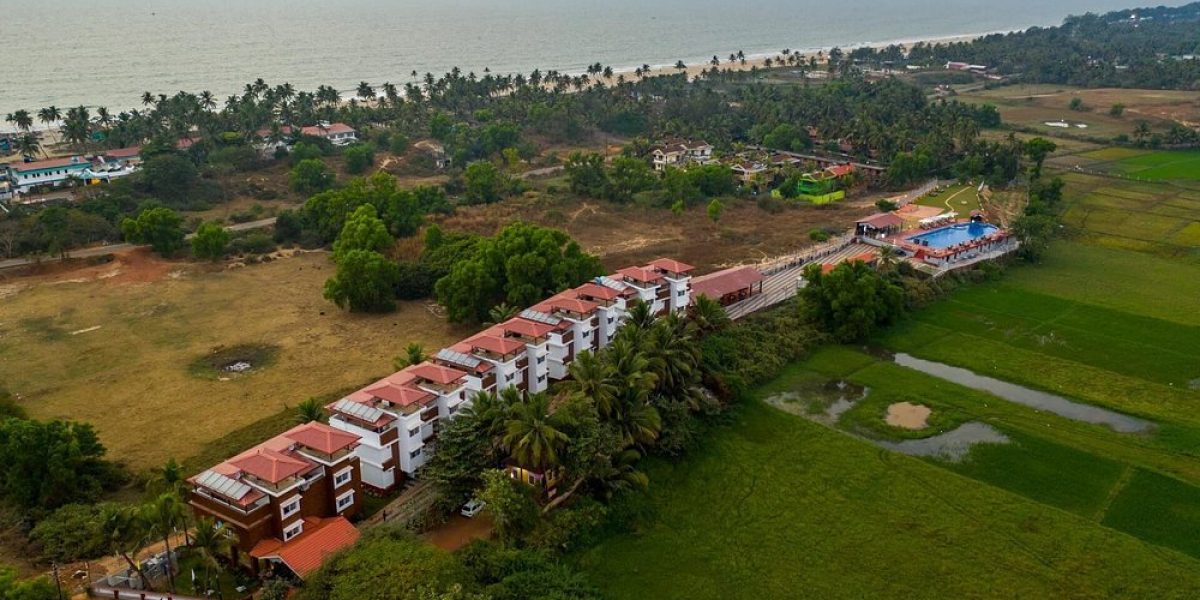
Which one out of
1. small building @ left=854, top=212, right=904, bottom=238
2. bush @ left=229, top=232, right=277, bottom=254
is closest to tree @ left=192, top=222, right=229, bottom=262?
bush @ left=229, top=232, right=277, bottom=254

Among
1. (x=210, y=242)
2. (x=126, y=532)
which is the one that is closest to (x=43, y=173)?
(x=210, y=242)

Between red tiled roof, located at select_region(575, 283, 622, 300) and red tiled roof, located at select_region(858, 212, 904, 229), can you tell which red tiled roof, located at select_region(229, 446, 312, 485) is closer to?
red tiled roof, located at select_region(575, 283, 622, 300)

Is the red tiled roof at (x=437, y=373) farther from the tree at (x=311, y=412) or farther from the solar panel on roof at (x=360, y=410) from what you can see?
the tree at (x=311, y=412)

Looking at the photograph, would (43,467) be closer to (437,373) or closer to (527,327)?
(437,373)

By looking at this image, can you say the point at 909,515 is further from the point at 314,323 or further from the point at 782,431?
the point at 314,323

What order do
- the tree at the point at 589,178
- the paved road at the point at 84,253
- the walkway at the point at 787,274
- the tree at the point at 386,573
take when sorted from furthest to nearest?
the tree at the point at 589,178, the paved road at the point at 84,253, the walkway at the point at 787,274, the tree at the point at 386,573

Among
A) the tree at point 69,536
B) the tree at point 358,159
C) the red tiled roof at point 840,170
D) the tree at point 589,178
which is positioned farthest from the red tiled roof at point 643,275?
the tree at point 358,159

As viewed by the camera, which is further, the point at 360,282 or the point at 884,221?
the point at 884,221
